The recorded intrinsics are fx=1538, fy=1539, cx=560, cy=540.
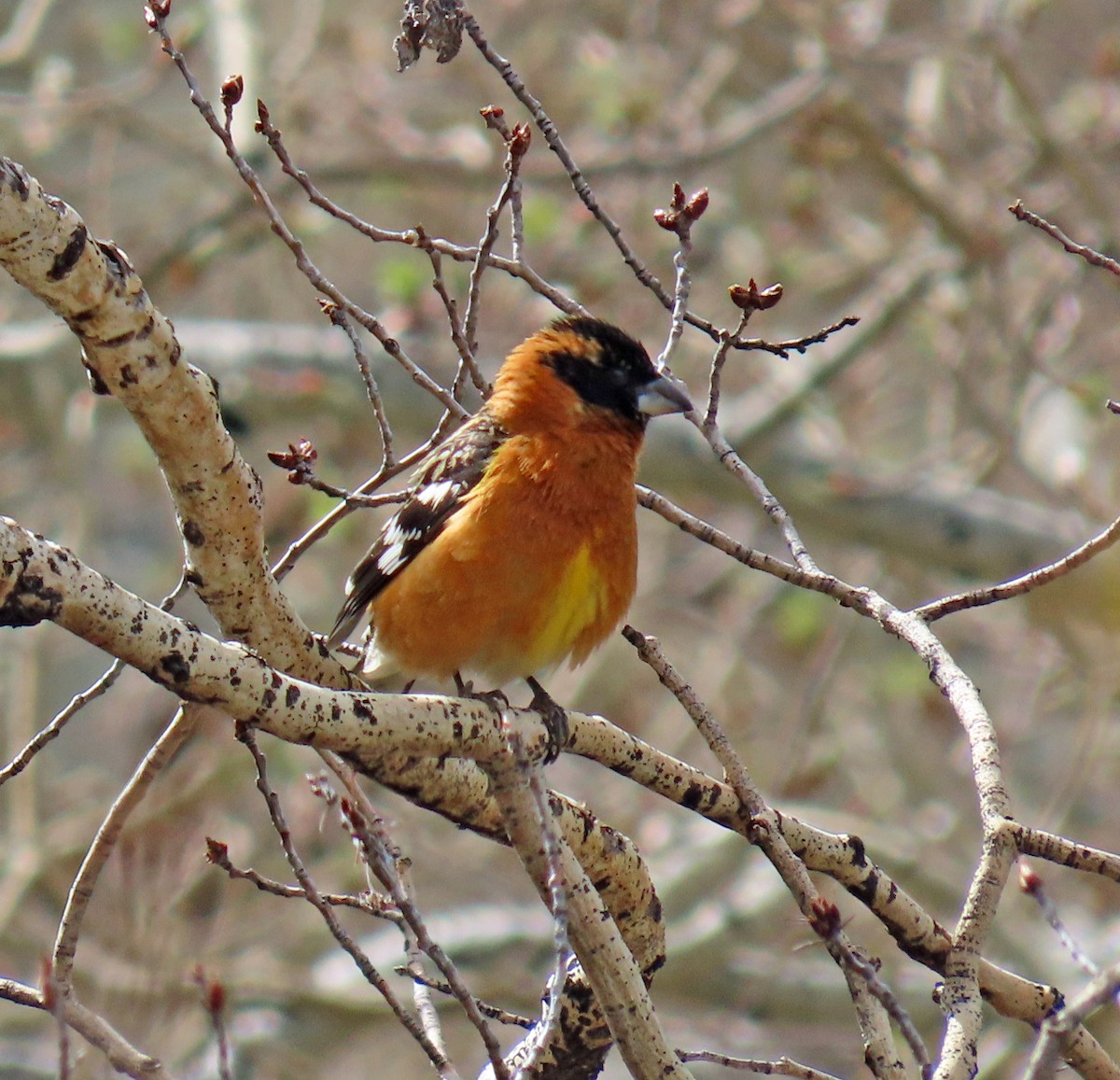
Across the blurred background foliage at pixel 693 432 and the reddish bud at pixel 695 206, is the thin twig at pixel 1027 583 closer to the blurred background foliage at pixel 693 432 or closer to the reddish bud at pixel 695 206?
the reddish bud at pixel 695 206

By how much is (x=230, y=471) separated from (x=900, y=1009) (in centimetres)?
153

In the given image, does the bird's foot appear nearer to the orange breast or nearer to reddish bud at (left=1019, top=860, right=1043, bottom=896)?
the orange breast

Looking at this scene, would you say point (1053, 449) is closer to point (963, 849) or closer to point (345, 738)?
point (963, 849)

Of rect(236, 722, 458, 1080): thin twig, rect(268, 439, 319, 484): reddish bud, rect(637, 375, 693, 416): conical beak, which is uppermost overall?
rect(637, 375, 693, 416): conical beak

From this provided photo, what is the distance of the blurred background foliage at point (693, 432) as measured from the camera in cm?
851

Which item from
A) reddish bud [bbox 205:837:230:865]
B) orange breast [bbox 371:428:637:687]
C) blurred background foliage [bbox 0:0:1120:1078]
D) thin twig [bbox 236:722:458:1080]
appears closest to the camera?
thin twig [bbox 236:722:458:1080]

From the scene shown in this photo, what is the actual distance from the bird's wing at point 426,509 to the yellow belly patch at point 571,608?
441 mm

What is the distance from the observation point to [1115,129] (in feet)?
30.5

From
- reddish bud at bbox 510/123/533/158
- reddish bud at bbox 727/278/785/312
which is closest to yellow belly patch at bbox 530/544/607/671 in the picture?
reddish bud at bbox 727/278/785/312

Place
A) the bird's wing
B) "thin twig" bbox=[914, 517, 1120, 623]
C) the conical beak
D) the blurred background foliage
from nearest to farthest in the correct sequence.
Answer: "thin twig" bbox=[914, 517, 1120, 623], the bird's wing, the conical beak, the blurred background foliage

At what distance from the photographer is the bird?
14.6 ft

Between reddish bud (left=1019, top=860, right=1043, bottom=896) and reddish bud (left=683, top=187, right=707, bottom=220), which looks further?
reddish bud (left=683, top=187, right=707, bottom=220)

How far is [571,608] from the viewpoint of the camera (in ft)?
14.7

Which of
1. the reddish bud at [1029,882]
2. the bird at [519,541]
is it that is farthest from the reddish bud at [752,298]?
the reddish bud at [1029,882]
